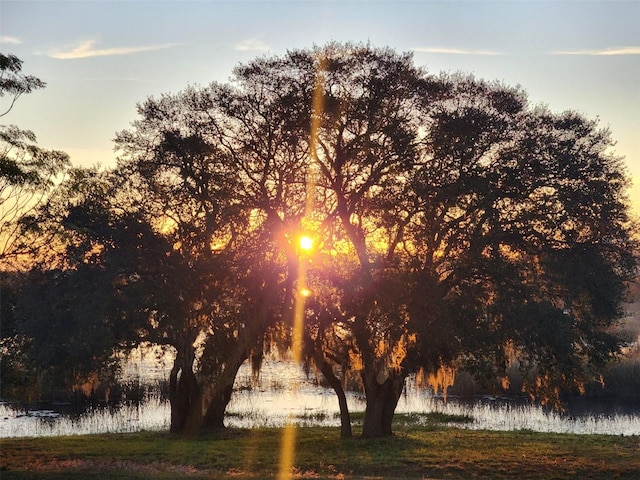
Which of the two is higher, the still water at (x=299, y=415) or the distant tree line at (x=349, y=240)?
the distant tree line at (x=349, y=240)

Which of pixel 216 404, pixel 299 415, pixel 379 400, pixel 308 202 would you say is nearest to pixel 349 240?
pixel 308 202

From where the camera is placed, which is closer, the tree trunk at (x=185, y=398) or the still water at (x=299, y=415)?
the tree trunk at (x=185, y=398)

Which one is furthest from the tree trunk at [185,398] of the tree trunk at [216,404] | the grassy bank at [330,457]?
the grassy bank at [330,457]

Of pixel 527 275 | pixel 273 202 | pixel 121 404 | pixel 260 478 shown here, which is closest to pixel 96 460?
pixel 260 478

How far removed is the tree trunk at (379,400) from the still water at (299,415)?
8.25 metres

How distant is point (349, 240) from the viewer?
25531 millimetres

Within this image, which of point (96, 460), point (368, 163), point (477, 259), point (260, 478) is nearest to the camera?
point (260, 478)

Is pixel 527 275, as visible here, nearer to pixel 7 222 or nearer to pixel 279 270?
pixel 279 270

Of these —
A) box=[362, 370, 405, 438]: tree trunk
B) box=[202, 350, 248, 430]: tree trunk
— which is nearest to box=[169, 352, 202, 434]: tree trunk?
box=[202, 350, 248, 430]: tree trunk

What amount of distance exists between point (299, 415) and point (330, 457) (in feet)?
51.0

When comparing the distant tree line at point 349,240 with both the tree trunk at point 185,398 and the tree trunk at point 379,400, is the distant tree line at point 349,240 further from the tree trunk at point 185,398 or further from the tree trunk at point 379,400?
the tree trunk at point 185,398

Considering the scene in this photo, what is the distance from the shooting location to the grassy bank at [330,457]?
1922 cm

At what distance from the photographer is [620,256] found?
23.6 m

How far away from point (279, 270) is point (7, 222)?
9024mm
